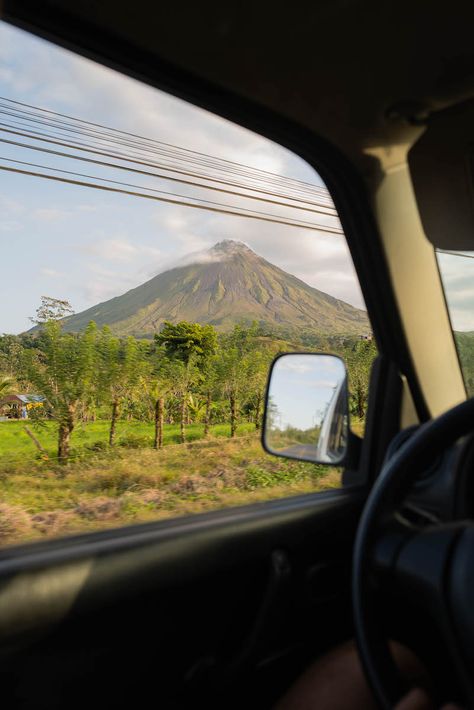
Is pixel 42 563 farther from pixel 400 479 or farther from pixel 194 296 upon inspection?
pixel 194 296

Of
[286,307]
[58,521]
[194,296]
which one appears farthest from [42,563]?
[194,296]

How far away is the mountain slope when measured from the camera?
6578 millimetres

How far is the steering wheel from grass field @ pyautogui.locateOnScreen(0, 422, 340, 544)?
83cm

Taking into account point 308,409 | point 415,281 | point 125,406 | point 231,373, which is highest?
point 231,373

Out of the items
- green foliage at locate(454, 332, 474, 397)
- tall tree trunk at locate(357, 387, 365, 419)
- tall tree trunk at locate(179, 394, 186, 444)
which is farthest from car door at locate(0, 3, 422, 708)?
tall tree trunk at locate(179, 394, 186, 444)

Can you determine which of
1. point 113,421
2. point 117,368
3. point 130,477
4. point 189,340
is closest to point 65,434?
point 113,421

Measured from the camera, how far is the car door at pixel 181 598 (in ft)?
4.33

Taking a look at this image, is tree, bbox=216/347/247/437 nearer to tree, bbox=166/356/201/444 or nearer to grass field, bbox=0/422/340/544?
tree, bbox=166/356/201/444

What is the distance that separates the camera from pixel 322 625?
1.77 metres

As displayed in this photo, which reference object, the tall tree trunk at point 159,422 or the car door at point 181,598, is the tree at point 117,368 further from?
the car door at point 181,598

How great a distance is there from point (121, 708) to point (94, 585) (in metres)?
0.30

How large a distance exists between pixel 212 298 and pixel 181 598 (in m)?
7.25

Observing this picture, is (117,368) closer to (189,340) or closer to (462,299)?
(189,340)

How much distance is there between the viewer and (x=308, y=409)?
6.63 feet
